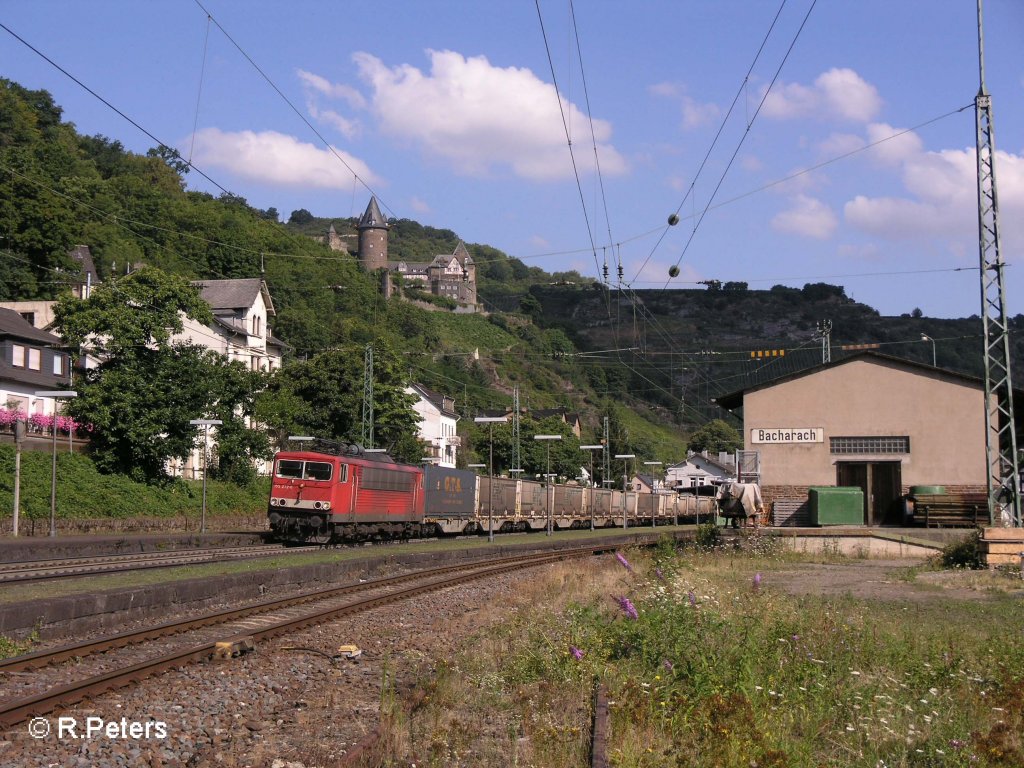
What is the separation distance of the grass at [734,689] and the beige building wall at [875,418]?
24.5 metres

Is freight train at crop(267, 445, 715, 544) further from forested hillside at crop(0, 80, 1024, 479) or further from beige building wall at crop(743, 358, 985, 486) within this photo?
forested hillside at crop(0, 80, 1024, 479)

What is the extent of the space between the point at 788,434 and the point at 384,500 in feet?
50.8

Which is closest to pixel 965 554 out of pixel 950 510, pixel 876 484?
pixel 950 510

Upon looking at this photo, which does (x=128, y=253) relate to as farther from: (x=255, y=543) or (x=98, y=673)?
(x=98, y=673)

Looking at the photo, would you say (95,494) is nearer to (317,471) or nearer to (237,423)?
(237,423)

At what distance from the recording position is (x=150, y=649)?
38.0 ft

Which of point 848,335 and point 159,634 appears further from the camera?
point 848,335

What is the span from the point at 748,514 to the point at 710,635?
24299mm

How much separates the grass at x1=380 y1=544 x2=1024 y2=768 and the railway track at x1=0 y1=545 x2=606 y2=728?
2654 millimetres

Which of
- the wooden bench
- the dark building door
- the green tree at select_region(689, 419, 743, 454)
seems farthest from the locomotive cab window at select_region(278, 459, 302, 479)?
the green tree at select_region(689, 419, 743, 454)

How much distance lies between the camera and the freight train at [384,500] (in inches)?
1280

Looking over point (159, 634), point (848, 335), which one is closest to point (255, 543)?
point (159, 634)

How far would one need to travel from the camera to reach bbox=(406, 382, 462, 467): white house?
11131cm

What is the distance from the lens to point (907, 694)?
28.8 ft
